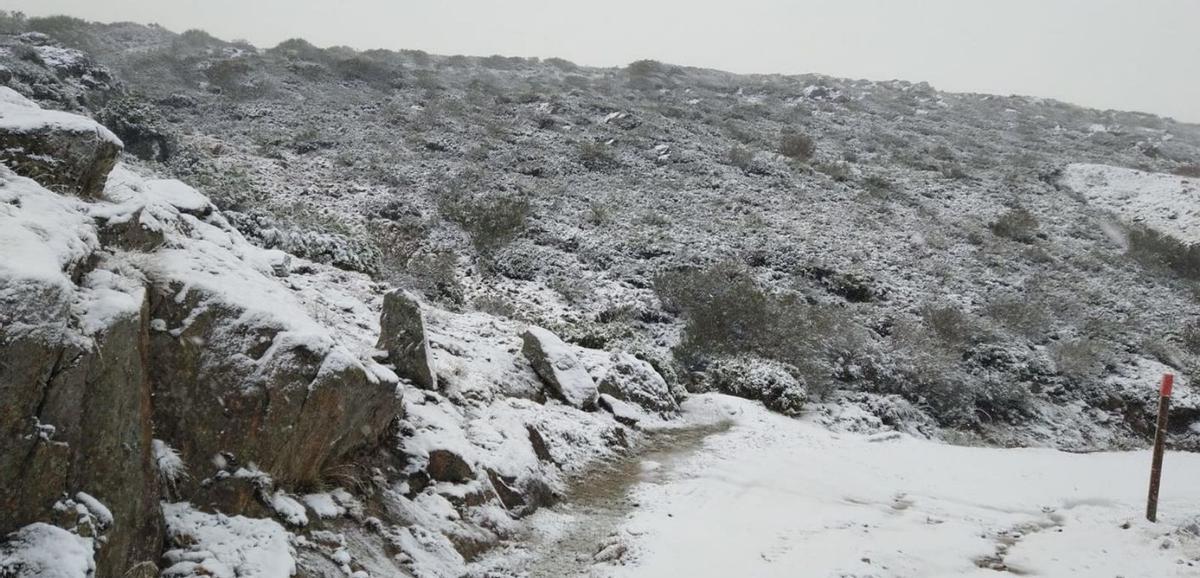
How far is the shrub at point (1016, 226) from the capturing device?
2338 centimetres

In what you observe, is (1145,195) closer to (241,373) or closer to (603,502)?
(603,502)

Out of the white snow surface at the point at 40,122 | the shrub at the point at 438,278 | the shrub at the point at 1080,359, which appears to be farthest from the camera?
the shrub at the point at 1080,359

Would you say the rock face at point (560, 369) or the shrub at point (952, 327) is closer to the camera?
the rock face at point (560, 369)

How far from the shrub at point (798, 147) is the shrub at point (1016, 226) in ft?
27.0

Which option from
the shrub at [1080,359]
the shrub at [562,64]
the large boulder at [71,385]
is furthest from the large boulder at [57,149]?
the shrub at [562,64]

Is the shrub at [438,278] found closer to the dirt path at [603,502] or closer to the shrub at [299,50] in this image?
the dirt path at [603,502]

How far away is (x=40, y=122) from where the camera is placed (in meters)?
4.73

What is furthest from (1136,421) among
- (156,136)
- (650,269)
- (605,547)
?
Result: (156,136)

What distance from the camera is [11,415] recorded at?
2941mm

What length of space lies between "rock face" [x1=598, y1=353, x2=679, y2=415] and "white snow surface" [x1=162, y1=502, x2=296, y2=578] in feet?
22.4

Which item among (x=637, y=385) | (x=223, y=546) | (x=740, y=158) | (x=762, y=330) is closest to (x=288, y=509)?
(x=223, y=546)

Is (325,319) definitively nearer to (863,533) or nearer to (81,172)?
(81,172)

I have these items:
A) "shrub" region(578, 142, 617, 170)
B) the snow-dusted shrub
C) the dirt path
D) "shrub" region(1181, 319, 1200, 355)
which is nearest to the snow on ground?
"shrub" region(1181, 319, 1200, 355)

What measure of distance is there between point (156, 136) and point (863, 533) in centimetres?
1974
